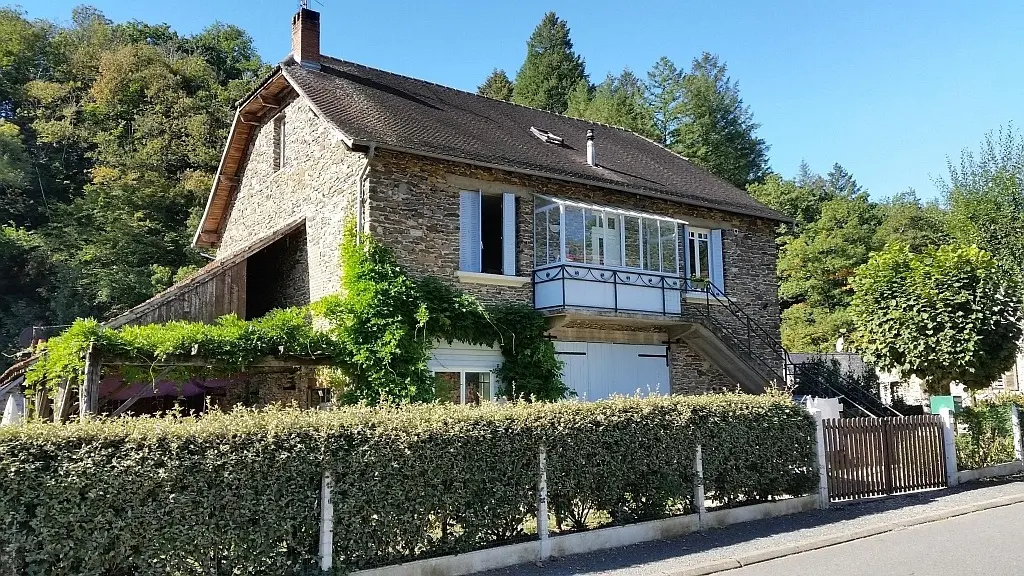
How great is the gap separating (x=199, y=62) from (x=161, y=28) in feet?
34.5

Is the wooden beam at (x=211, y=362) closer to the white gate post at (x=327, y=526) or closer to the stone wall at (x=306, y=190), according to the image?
the stone wall at (x=306, y=190)

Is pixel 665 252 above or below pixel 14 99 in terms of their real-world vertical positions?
below

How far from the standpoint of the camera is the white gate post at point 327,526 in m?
6.98

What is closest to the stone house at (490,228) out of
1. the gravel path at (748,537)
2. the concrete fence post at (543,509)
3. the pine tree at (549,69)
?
the gravel path at (748,537)

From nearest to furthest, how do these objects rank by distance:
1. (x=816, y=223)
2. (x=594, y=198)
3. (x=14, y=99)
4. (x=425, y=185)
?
(x=425, y=185) → (x=594, y=198) → (x=14, y=99) → (x=816, y=223)

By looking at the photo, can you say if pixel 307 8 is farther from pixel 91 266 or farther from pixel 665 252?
pixel 91 266

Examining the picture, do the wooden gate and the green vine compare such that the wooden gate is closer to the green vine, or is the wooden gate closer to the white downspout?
the green vine

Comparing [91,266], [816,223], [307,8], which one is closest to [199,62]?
[91,266]

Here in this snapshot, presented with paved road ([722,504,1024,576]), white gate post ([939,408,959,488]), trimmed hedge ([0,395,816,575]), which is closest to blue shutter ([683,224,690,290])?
white gate post ([939,408,959,488])

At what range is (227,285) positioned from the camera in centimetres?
1531

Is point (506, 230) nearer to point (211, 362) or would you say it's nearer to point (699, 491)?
point (211, 362)

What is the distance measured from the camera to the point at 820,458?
38.3 ft

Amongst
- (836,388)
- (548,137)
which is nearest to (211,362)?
(548,137)

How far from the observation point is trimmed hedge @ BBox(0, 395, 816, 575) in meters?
5.91
